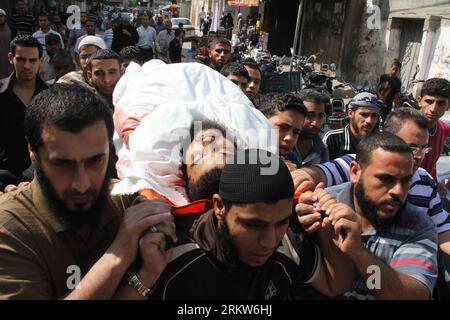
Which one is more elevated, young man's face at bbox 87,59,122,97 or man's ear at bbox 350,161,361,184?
young man's face at bbox 87,59,122,97

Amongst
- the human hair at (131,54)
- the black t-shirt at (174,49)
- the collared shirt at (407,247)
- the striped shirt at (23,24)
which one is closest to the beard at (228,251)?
the collared shirt at (407,247)

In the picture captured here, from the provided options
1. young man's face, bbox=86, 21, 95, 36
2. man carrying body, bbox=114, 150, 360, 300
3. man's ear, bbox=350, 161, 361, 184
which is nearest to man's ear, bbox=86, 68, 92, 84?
man's ear, bbox=350, 161, 361, 184

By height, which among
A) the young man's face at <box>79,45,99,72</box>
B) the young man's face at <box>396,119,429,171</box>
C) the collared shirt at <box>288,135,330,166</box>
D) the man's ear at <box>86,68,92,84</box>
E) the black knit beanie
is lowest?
the collared shirt at <box>288,135,330,166</box>

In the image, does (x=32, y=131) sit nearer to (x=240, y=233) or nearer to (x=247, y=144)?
(x=240, y=233)

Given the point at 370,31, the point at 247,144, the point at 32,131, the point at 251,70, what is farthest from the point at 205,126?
the point at 370,31

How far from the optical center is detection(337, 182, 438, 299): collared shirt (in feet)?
5.82

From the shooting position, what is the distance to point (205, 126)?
2375 millimetres

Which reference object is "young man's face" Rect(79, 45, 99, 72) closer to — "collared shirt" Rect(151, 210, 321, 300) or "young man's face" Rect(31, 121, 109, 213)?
"young man's face" Rect(31, 121, 109, 213)

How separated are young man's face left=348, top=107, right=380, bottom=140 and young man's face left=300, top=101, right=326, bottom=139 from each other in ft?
1.00

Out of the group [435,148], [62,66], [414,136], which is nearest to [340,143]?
[435,148]

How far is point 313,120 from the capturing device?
12.4 ft

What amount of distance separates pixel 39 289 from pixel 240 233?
0.65 m

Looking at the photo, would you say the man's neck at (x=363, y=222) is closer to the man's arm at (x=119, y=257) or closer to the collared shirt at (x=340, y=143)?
the man's arm at (x=119, y=257)

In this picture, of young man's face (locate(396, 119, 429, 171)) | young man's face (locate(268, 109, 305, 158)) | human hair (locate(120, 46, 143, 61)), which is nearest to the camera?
young man's face (locate(396, 119, 429, 171))
